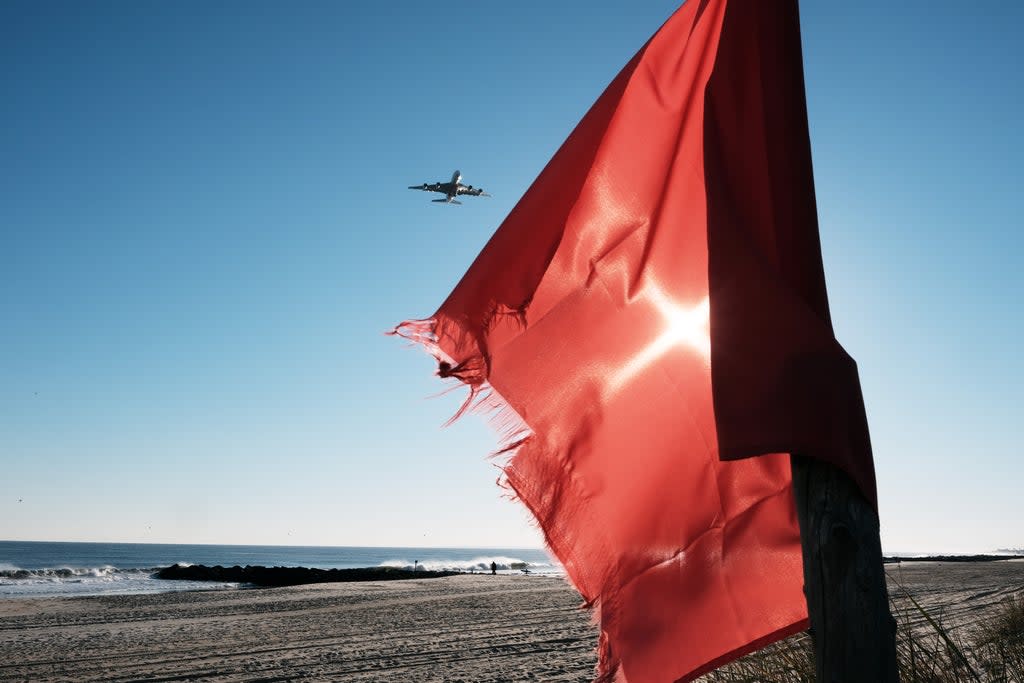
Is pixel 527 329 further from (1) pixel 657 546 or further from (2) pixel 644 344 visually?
(1) pixel 657 546

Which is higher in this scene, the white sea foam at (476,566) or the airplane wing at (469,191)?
the airplane wing at (469,191)

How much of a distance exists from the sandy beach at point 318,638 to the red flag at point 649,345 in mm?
5076

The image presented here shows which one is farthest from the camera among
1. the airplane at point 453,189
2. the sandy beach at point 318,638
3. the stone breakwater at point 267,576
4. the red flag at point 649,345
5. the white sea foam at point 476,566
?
the white sea foam at point 476,566

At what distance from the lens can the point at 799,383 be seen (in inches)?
69.1

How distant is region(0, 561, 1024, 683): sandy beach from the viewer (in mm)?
9594

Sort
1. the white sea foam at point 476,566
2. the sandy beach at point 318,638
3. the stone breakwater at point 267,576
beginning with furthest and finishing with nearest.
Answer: the white sea foam at point 476,566 → the stone breakwater at point 267,576 → the sandy beach at point 318,638

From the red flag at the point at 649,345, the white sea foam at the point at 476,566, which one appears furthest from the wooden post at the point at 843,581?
the white sea foam at the point at 476,566

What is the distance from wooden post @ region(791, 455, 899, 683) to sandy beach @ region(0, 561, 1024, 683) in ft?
17.7

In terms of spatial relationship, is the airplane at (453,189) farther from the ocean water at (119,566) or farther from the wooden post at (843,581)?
the wooden post at (843,581)

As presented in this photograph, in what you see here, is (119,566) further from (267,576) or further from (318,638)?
(318,638)

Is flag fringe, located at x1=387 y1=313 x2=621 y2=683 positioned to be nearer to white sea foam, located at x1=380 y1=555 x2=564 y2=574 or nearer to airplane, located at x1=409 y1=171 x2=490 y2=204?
airplane, located at x1=409 y1=171 x2=490 y2=204

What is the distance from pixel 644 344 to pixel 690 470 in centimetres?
39


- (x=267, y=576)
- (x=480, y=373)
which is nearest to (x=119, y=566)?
(x=267, y=576)

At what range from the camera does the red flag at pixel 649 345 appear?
218 cm
